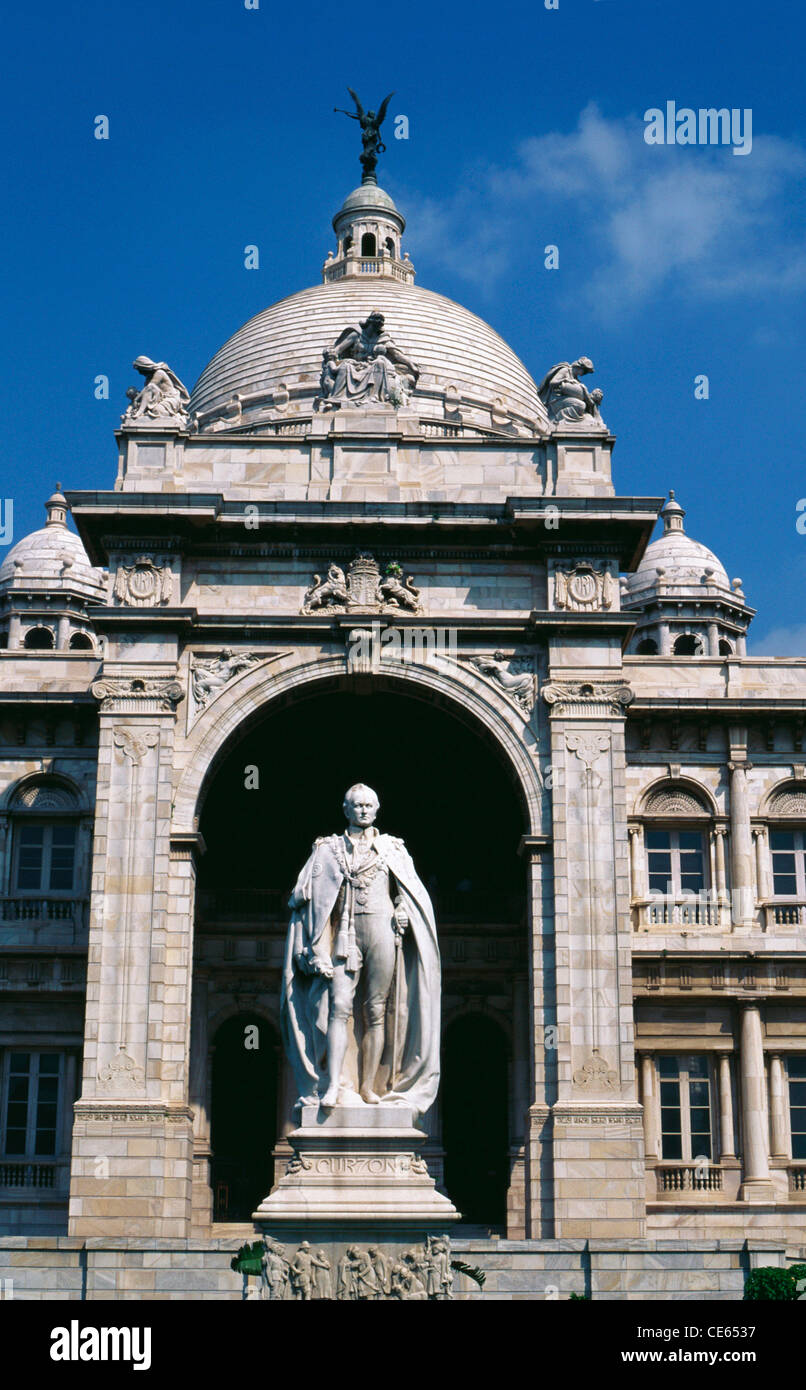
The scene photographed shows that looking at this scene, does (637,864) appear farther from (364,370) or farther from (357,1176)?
(357,1176)

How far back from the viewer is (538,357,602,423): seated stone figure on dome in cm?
3709

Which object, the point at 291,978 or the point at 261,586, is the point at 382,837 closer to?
the point at 291,978

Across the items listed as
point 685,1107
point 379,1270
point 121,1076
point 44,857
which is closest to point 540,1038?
point 685,1107

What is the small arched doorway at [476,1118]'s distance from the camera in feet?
129

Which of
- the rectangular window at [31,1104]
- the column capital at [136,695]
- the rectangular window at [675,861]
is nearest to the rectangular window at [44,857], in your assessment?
the rectangular window at [31,1104]

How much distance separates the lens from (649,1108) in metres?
37.9

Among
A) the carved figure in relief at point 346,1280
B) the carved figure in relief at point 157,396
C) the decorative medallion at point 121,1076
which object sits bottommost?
the carved figure in relief at point 346,1280

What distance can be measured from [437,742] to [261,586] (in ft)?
20.8

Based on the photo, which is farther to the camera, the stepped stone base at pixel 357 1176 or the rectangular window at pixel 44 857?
the rectangular window at pixel 44 857

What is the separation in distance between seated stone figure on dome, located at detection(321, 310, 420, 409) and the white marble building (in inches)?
3.9

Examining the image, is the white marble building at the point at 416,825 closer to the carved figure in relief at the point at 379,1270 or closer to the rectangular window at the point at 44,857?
the rectangular window at the point at 44,857

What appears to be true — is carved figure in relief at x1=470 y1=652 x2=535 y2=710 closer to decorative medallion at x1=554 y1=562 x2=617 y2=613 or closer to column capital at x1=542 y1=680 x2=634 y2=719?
column capital at x1=542 y1=680 x2=634 y2=719

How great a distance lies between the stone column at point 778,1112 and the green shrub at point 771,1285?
14.2 metres

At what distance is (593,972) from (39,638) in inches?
1283
